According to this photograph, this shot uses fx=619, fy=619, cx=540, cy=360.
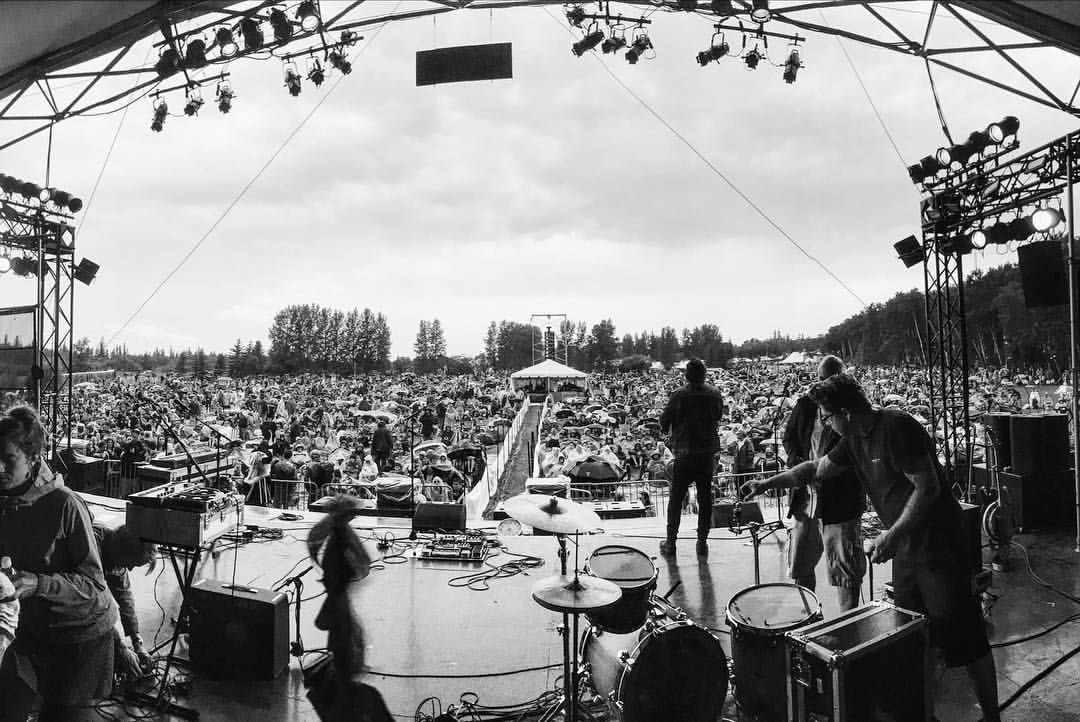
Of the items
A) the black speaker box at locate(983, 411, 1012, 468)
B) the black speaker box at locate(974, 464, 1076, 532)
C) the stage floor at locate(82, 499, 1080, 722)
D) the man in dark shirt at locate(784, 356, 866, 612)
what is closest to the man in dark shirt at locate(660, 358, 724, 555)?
the stage floor at locate(82, 499, 1080, 722)

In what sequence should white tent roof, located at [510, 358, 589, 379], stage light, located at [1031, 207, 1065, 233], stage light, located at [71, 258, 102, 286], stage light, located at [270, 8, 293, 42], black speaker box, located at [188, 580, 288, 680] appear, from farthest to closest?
white tent roof, located at [510, 358, 589, 379] → stage light, located at [71, 258, 102, 286] → stage light, located at [1031, 207, 1065, 233] → stage light, located at [270, 8, 293, 42] → black speaker box, located at [188, 580, 288, 680]

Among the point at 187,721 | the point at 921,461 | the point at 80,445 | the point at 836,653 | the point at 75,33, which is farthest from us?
the point at 80,445

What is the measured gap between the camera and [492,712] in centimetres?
324

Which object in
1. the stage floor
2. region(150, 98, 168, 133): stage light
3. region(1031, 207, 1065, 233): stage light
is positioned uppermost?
region(150, 98, 168, 133): stage light

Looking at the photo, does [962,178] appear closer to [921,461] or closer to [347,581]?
[921,461]

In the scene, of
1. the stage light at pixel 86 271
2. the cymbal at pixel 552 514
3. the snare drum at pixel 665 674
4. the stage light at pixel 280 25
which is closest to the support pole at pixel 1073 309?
the snare drum at pixel 665 674

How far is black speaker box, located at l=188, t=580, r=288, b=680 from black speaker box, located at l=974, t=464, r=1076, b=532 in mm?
7091

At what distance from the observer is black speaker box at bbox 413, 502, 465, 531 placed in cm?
655

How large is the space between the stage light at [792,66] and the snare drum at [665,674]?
6737 millimetres

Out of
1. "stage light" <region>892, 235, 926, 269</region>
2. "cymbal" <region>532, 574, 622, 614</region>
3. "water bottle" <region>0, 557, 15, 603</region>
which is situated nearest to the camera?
"water bottle" <region>0, 557, 15, 603</region>

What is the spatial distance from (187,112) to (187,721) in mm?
7285

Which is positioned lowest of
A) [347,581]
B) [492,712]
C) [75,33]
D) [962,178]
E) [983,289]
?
[492,712]

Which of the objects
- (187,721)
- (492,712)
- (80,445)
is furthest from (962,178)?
(80,445)

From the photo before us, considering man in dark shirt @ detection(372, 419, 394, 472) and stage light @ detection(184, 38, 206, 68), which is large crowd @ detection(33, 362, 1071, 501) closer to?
man in dark shirt @ detection(372, 419, 394, 472)
